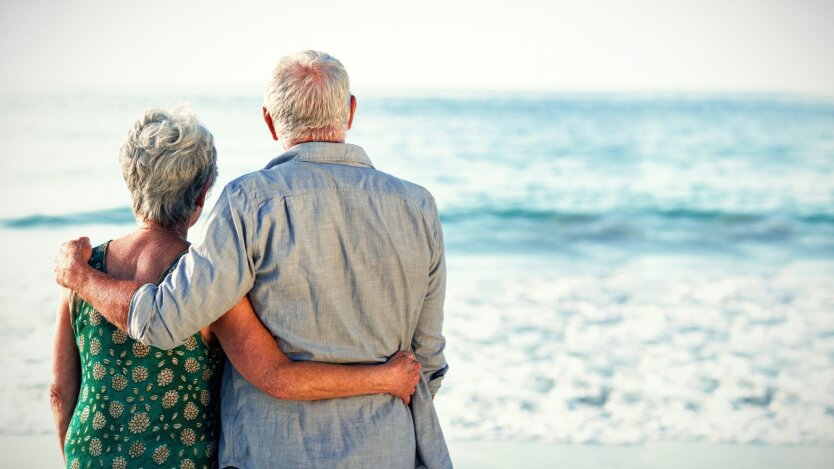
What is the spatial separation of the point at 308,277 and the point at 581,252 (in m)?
8.33

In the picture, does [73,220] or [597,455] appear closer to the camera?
[597,455]

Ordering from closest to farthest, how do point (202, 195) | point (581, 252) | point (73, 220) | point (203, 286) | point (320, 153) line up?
point (203, 286) < point (320, 153) < point (202, 195) < point (581, 252) < point (73, 220)

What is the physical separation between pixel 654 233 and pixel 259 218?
33.0 feet

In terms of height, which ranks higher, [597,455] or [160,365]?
[160,365]

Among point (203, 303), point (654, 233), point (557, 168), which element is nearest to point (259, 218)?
point (203, 303)

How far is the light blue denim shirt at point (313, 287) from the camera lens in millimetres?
1539

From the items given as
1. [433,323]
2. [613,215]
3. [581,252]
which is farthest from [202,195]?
[613,215]

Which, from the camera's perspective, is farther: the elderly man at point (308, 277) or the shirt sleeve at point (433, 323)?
the shirt sleeve at point (433, 323)

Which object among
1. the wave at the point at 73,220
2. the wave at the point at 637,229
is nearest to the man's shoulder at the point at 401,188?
the wave at the point at 637,229

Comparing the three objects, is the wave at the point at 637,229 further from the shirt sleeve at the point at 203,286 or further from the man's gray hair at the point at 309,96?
the shirt sleeve at the point at 203,286

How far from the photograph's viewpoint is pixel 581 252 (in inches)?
380

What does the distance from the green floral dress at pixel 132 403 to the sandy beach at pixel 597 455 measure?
1.72 metres

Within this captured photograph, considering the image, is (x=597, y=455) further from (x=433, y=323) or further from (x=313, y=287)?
(x=313, y=287)

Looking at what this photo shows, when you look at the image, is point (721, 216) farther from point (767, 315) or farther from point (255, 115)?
point (255, 115)
